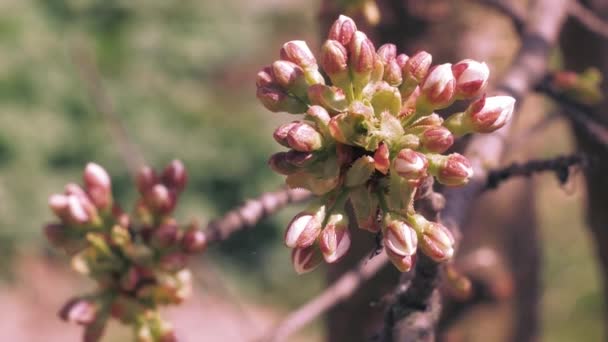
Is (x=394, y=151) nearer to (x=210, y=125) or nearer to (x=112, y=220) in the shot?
(x=112, y=220)

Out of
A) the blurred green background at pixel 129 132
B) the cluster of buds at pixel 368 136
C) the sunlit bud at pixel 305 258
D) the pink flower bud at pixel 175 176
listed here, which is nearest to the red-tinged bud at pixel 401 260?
the cluster of buds at pixel 368 136

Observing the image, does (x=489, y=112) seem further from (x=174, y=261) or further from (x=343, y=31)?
(x=174, y=261)

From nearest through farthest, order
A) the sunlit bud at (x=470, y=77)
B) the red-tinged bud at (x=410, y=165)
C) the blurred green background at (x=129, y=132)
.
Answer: the red-tinged bud at (x=410, y=165) < the sunlit bud at (x=470, y=77) < the blurred green background at (x=129, y=132)

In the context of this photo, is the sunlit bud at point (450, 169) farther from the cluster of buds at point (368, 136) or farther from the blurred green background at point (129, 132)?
the blurred green background at point (129, 132)

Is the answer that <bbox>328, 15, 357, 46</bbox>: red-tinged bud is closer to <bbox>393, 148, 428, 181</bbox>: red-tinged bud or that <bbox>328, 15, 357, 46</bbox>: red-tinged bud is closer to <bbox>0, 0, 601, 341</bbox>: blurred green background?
<bbox>393, 148, 428, 181</bbox>: red-tinged bud

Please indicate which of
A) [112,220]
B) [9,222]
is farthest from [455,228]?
[9,222]

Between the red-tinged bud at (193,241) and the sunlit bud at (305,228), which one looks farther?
the red-tinged bud at (193,241)

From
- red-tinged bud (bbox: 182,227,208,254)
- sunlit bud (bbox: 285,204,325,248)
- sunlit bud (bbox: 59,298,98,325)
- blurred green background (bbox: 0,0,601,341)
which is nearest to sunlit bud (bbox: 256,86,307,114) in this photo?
sunlit bud (bbox: 285,204,325,248)
